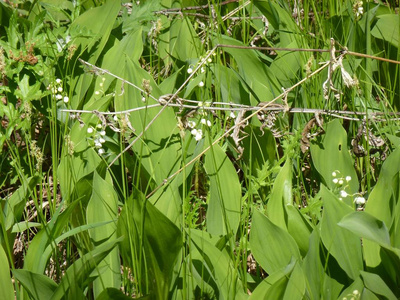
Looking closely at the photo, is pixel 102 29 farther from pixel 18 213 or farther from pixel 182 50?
pixel 18 213

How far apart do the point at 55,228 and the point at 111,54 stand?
1.12m

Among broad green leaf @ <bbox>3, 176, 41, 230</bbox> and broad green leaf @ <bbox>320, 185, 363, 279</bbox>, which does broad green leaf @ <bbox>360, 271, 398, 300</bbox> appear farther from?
broad green leaf @ <bbox>3, 176, 41, 230</bbox>

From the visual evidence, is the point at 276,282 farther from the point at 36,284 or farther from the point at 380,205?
the point at 36,284

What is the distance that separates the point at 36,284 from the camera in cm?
144

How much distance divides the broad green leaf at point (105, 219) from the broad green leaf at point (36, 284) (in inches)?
8.5

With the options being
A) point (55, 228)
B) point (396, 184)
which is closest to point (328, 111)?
point (396, 184)

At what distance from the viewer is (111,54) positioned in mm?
2523

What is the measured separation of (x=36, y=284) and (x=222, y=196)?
607 millimetres

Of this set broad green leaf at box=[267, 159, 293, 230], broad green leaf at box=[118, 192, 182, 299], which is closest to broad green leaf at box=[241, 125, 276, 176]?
broad green leaf at box=[267, 159, 293, 230]

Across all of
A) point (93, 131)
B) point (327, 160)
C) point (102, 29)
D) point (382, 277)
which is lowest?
point (382, 277)

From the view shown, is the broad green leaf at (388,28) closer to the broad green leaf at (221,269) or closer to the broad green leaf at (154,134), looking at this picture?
the broad green leaf at (154,134)

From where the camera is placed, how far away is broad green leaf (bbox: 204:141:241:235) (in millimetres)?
1790

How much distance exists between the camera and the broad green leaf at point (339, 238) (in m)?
1.57

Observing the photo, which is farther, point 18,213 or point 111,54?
point 111,54
